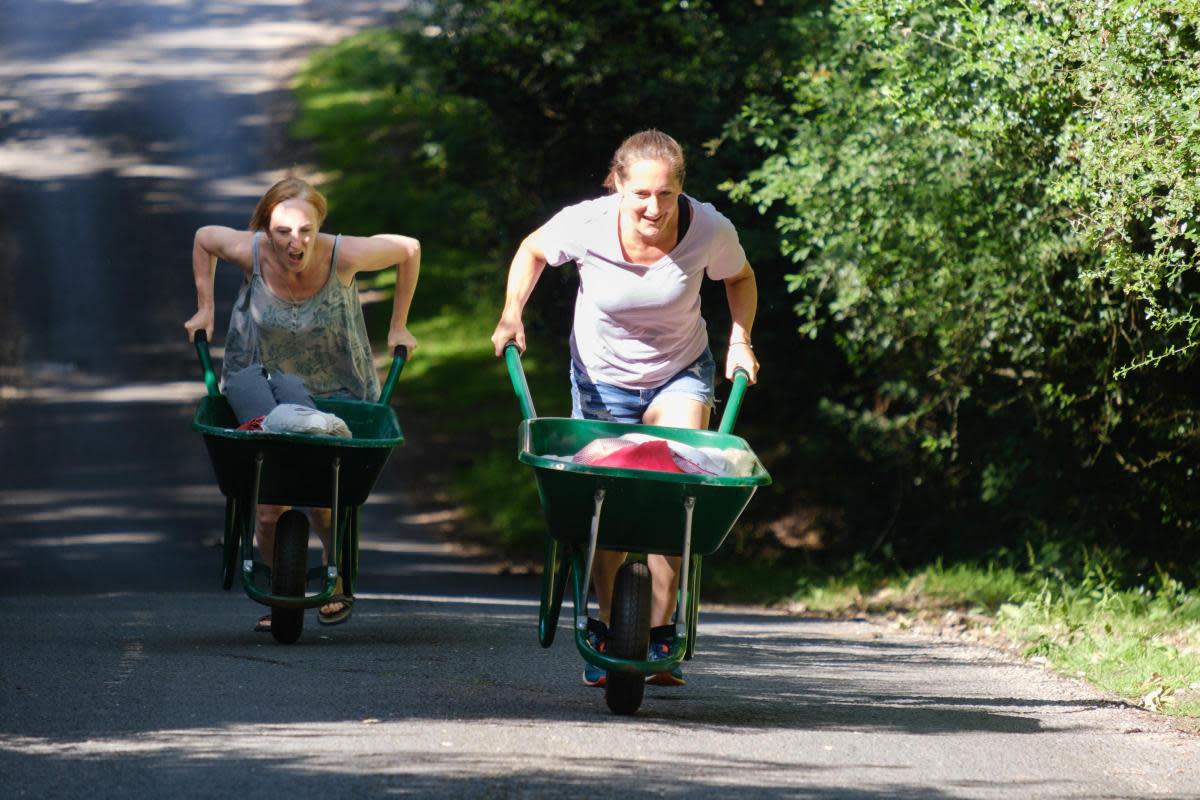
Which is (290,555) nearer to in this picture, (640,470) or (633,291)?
(633,291)

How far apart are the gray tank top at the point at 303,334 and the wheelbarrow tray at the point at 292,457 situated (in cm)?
18

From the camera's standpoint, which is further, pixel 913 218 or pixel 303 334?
pixel 913 218

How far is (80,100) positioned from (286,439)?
27907 mm

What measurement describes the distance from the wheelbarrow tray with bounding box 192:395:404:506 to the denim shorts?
107 centimetres

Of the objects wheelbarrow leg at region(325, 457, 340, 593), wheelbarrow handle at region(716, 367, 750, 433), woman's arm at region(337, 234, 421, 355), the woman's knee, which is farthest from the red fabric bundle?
the woman's knee

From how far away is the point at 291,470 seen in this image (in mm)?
6891

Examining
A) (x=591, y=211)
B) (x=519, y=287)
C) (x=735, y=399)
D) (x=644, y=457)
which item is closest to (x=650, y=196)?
(x=591, y=211)

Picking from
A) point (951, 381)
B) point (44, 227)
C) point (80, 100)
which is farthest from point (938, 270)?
point (80, 100)

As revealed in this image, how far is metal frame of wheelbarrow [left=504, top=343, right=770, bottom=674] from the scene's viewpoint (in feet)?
17.5

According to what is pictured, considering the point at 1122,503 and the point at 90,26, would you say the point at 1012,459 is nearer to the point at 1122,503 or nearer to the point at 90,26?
the point at 1122,503

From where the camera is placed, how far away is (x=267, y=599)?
6758 millimetres

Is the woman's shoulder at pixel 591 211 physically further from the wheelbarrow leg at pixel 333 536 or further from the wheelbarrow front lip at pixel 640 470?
the wheelbarrow leg at pixel 333 536

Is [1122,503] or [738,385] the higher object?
[738,385]

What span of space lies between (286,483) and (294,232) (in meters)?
1.03
